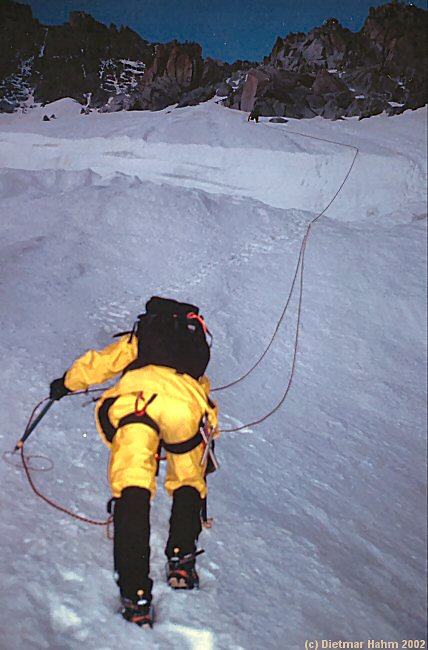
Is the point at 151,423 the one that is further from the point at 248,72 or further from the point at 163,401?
the point at 248,72

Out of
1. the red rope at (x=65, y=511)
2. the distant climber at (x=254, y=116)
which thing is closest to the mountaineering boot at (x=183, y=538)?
the red rope at (x=65, y=511)

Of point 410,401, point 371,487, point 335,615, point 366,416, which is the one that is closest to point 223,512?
point 335,615

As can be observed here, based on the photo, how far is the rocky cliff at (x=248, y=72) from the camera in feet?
21.8

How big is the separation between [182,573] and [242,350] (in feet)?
6.47

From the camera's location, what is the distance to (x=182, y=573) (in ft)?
5.39

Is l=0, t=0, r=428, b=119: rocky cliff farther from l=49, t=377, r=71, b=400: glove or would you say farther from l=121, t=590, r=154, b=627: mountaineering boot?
l=121, t=590, r=154, b=627: mountaineering boot

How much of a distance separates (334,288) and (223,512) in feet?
8.15

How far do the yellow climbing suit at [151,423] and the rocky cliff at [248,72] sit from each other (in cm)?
557

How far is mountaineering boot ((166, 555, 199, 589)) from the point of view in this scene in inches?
64.5

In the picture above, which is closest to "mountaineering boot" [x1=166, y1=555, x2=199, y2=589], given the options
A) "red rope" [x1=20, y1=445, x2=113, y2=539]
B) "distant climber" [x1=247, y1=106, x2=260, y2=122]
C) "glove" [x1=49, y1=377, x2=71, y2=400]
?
"red rope" [x1=20, y1=445, x2=113, y2=539]

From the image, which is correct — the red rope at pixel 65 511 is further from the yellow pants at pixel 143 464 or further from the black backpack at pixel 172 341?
the black backpack at pixel 172 341

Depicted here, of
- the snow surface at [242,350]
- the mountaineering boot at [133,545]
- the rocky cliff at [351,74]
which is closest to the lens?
the mountaineering boot at [133,545]

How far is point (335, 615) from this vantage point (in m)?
1.77

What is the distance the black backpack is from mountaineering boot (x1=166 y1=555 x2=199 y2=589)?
0.60 metres
